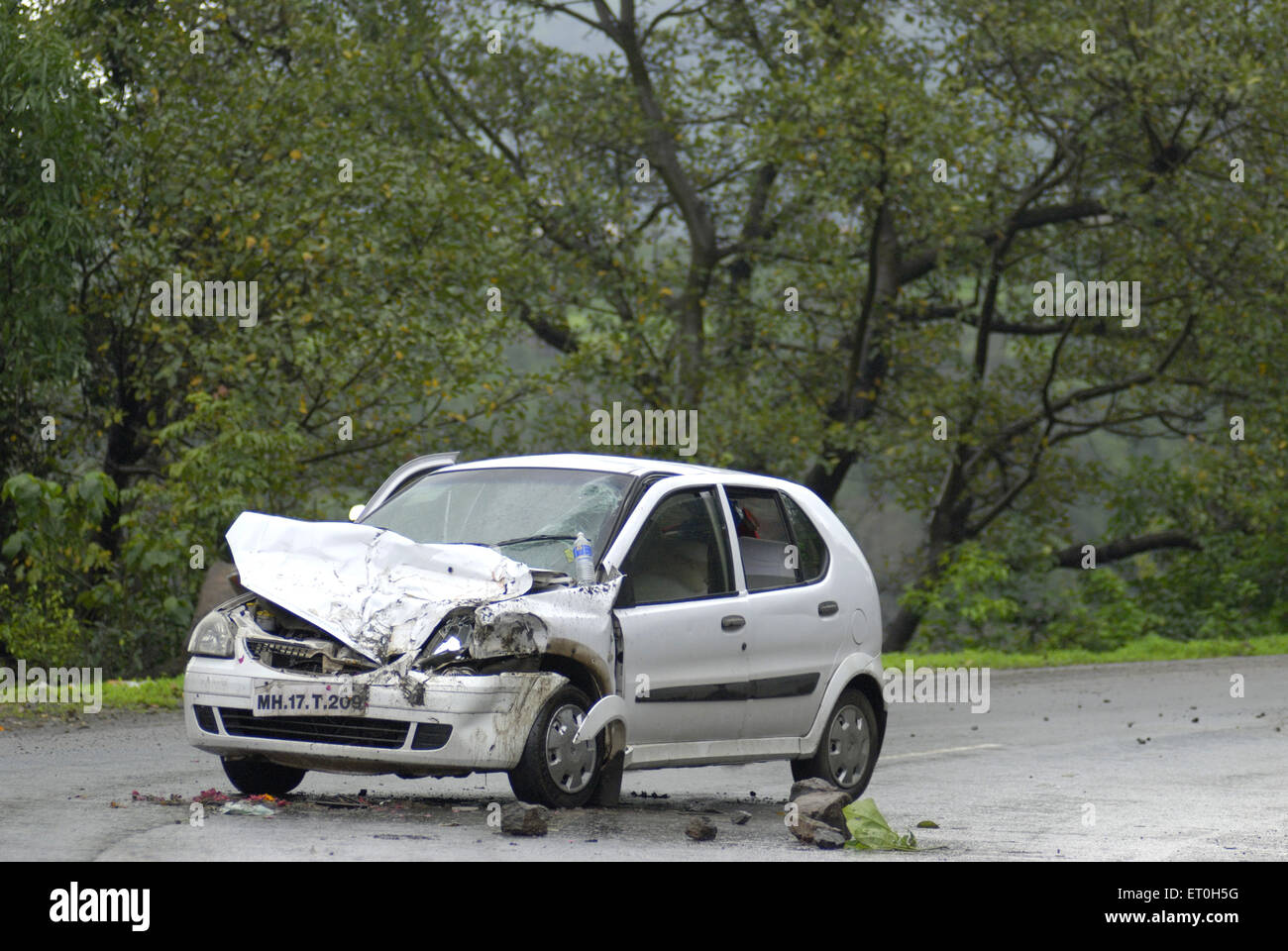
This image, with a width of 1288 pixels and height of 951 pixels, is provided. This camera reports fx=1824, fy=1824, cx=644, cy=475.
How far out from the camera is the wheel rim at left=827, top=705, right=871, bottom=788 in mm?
9805

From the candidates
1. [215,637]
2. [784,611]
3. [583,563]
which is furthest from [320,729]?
[784,611]

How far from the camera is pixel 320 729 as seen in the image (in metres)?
7.87

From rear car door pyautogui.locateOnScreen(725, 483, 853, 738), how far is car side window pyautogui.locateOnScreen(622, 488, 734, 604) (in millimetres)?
153

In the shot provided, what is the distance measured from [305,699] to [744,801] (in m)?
2.95

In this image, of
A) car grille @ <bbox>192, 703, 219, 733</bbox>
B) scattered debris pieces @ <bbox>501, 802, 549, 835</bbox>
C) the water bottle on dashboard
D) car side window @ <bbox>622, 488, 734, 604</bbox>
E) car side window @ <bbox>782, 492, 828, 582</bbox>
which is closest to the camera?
scattered debris pieces @ <bbox>501, 802, 549, 835</bbox>

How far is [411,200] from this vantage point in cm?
2261

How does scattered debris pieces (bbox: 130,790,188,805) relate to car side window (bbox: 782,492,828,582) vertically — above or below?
below

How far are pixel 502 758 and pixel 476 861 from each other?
982mm

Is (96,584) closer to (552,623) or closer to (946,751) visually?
(946,751)

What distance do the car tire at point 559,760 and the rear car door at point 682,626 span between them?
0.91 ft

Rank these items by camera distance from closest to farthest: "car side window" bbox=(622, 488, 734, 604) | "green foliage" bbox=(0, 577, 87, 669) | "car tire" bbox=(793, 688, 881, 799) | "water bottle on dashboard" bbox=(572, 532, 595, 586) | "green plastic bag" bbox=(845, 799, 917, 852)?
"green plastic bag" bbox=(845, 799, 917, 852)
"water bottle on dashboard" bbox=(572, 532, 595, 586)
"car side window" bbox=(622, 488, 734, 604)
"car tire" bbox=(793, 688, 881, 799)
"green foliage" bbox=(0, 577, 87, 669)

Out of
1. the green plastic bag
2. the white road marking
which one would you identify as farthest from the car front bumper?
the white road marking

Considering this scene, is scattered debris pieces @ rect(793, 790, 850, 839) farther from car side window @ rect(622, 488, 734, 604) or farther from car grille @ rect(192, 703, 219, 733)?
car grille @ rect(192, 703, 219, 733)

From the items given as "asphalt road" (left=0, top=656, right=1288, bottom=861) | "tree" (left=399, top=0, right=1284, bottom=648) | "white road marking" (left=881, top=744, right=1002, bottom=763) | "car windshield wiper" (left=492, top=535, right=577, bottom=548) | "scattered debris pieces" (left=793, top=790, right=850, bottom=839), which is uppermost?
"tree" (left=399, top=0, right=1284, bottom=648)
